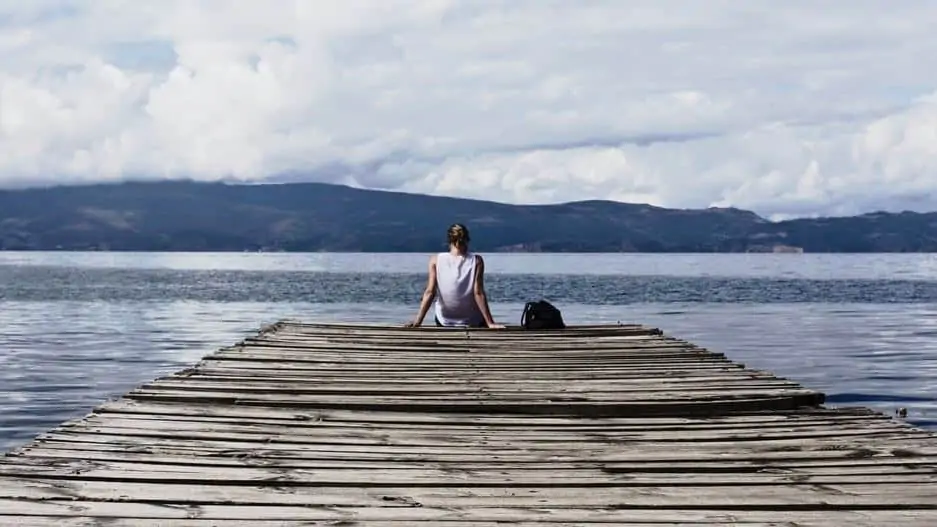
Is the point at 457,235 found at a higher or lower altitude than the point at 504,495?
higher

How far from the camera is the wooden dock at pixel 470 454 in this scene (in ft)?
20.1

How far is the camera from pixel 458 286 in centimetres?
1656

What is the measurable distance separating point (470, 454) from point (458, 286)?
29.4ft

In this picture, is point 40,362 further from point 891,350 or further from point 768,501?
point 768,501

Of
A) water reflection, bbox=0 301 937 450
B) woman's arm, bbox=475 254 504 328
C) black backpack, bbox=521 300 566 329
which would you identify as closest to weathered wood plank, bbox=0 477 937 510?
woman's arm, bbox=475 254 504 328

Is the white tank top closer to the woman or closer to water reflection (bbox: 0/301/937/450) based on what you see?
the woman

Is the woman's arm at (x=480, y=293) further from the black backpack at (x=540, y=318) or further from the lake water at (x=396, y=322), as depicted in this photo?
the lake water at (x=396, y=322)

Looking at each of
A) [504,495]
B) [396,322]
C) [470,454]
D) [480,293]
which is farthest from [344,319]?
[504,495]

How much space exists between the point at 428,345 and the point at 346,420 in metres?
6.01

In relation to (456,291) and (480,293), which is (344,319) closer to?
(456,291)

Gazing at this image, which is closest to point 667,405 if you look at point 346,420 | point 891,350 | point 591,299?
point 346,420

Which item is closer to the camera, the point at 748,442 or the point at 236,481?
the point at 236,481

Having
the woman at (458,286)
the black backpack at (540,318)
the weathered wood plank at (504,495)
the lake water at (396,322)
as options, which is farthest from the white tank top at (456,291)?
the weathered wood plank at (504,495)

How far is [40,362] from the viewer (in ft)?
88.8
